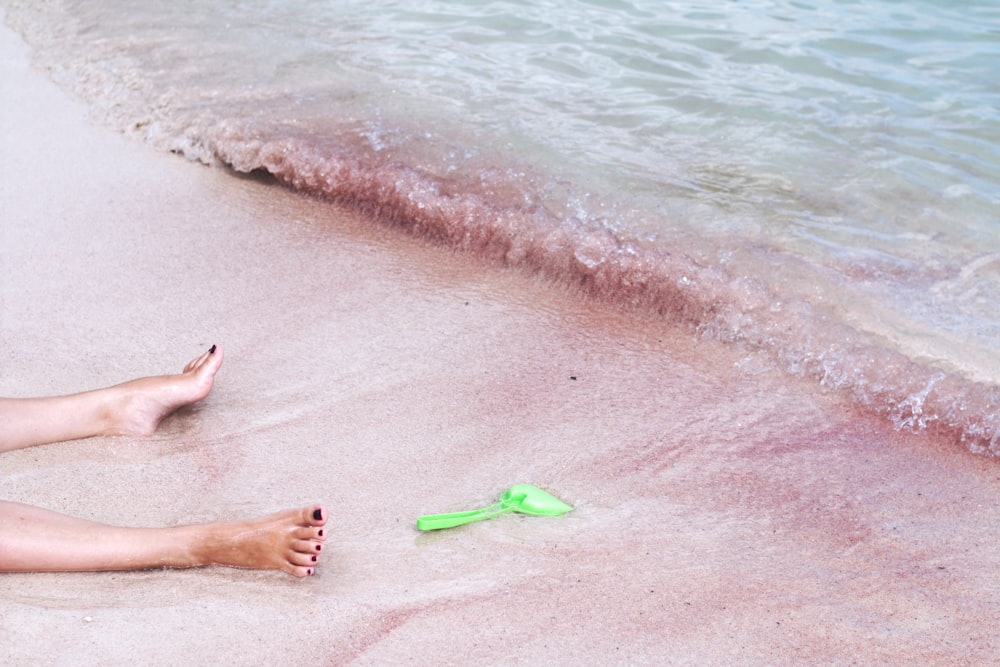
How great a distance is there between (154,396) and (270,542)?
66cm

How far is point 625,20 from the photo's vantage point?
17.5ft

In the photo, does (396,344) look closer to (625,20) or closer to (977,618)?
(977,618)

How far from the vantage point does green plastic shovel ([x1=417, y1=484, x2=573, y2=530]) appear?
6.97ft

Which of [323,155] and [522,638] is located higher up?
[323,155]

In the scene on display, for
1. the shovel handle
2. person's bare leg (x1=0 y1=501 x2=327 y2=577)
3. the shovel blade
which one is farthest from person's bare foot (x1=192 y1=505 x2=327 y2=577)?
the shovel blade

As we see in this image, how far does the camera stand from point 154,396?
7.96 feet

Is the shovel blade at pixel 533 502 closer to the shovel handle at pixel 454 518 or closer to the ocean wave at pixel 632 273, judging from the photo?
the shovel handle at pixel 454 518

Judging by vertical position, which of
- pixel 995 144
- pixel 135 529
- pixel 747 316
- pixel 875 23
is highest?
pixel 875 23

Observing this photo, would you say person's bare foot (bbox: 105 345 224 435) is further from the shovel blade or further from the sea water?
the sea water

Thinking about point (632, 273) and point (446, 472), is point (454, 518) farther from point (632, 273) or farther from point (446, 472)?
point (632, 273)

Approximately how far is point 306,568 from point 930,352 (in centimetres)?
188

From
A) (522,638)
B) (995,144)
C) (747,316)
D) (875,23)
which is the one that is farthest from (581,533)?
(875,23)

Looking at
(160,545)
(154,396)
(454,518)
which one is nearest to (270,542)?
(160,545)

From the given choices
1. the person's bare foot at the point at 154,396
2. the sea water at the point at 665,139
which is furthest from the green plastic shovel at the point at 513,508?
the sea water at the point at 665,139
